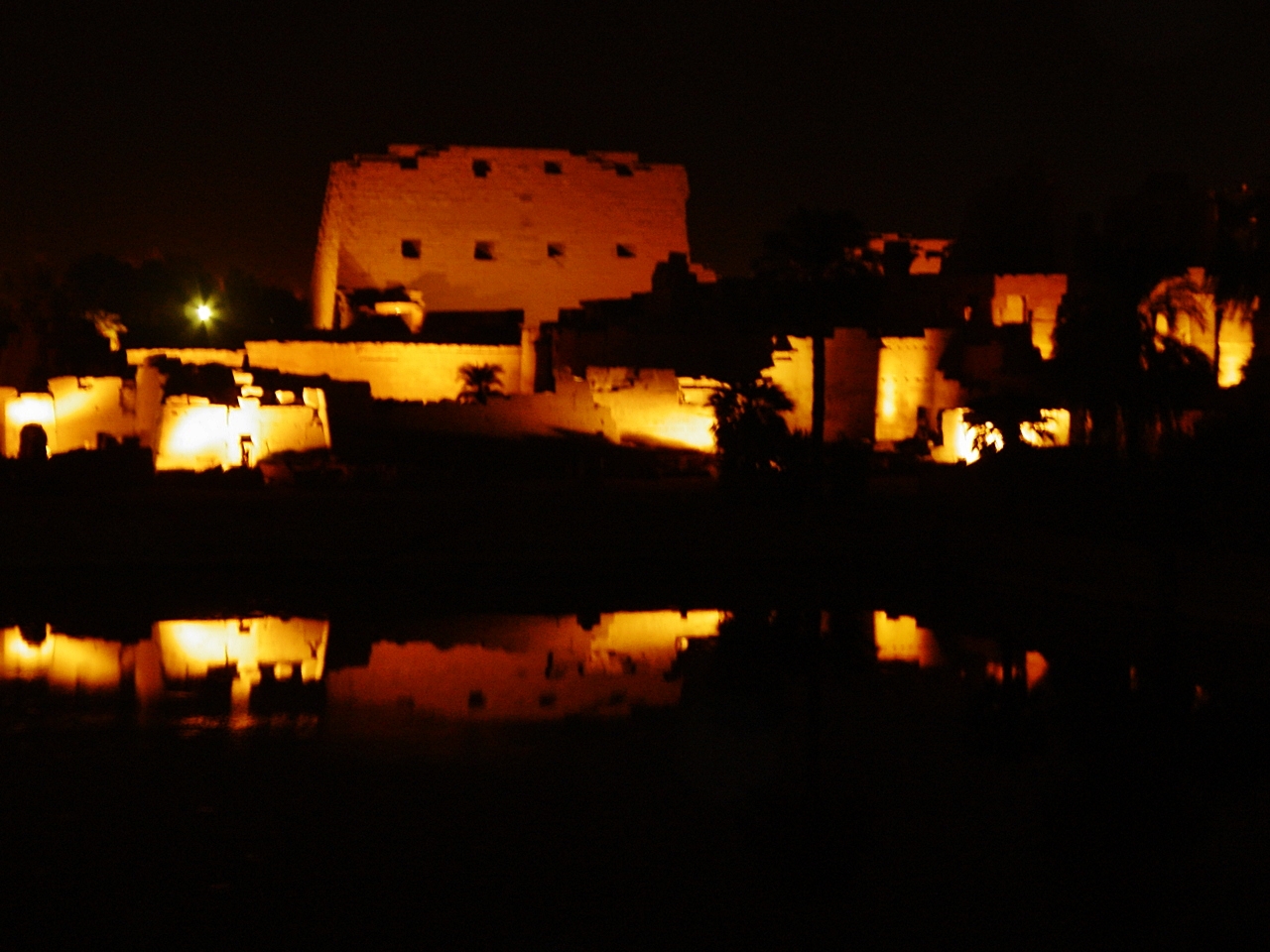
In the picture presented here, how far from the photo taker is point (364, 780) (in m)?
8.56

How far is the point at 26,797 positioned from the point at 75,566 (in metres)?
8.42

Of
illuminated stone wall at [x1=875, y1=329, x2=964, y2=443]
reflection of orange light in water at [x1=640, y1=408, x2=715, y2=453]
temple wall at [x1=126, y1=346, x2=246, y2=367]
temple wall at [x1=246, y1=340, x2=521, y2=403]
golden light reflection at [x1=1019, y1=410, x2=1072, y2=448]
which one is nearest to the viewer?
golden light reflection at [x1=1019, y1=410, x2=1072, y2=448]

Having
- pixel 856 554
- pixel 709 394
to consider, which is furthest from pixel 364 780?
pixel 709 394

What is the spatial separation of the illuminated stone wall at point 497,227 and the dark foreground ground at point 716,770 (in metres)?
19.5

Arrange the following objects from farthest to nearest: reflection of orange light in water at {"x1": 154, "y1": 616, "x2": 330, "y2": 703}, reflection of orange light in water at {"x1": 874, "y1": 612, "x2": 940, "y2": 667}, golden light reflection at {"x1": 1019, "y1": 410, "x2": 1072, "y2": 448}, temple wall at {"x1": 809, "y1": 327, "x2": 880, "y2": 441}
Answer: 1. temple wall at {"x1": 809, "y1": 327, "x2": 880, "y2": 441}
2. golden light reflection at {"x1": 1019, "y1": 410, "x2": 1072, "y2": 448}
3. reflection of orange light in water at {"x1": 874, "y1": 612, "x2": 940, "y2": 667}
4. reflection of orange light in water at {"x1": 154, "y1": 616, "x2": 330, "y2": 703}

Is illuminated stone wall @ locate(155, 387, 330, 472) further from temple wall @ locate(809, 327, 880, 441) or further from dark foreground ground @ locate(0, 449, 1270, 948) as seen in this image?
temple wall @ locate(809, 327, 880, 441)

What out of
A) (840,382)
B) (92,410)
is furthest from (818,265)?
(92,410)

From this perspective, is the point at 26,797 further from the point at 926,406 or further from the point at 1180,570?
the point at 926,406

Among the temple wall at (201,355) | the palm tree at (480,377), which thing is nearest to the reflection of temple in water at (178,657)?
the temple wall at (201,355)

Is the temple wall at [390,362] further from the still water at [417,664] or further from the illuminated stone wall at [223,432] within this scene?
the still water at [417,664]

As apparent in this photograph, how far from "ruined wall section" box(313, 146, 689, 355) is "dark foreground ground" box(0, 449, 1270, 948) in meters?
19.5

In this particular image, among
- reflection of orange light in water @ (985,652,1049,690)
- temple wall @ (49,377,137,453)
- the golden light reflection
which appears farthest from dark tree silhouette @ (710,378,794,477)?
temple wall @ (49,377,137,453)

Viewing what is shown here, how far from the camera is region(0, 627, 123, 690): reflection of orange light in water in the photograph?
1091 centimetres

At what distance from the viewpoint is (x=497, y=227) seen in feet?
119
